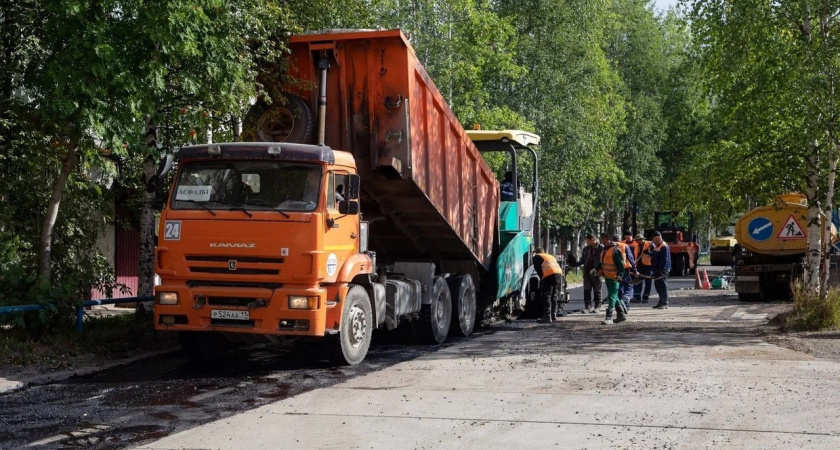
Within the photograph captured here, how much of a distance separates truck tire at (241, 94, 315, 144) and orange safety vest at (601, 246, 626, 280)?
6.38 metres

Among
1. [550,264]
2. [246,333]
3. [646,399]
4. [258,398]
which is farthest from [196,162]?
[550,264]

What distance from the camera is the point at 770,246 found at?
2294cm

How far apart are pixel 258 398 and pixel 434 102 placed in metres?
5.33

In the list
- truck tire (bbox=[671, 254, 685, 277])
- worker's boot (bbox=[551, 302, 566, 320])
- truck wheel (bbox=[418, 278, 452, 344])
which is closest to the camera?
truck wheel (bbox=[418, 278, 452, 344])

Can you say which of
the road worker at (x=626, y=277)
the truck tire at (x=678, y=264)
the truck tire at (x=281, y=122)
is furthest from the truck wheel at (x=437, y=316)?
the truck tire at (x=678, y=264)

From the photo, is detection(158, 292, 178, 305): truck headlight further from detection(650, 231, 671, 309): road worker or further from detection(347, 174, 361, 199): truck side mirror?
detection(650, 231, 671, 309): road worker

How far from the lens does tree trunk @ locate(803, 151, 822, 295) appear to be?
16234 mm

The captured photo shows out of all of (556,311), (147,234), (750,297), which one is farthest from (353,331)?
(750,297)

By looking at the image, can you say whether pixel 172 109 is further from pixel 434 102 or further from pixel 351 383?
pixel 351 383

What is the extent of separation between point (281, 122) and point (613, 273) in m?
6.83

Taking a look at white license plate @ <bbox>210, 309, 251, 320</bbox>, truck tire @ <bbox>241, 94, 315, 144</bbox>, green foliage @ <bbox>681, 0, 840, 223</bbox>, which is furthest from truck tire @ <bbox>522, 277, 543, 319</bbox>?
white license plate @ <bbox>210, 309, 251, 320</bbox>

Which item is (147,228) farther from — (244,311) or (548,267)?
(548,267)

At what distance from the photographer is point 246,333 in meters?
10.8

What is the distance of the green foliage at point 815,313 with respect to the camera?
575 inches
